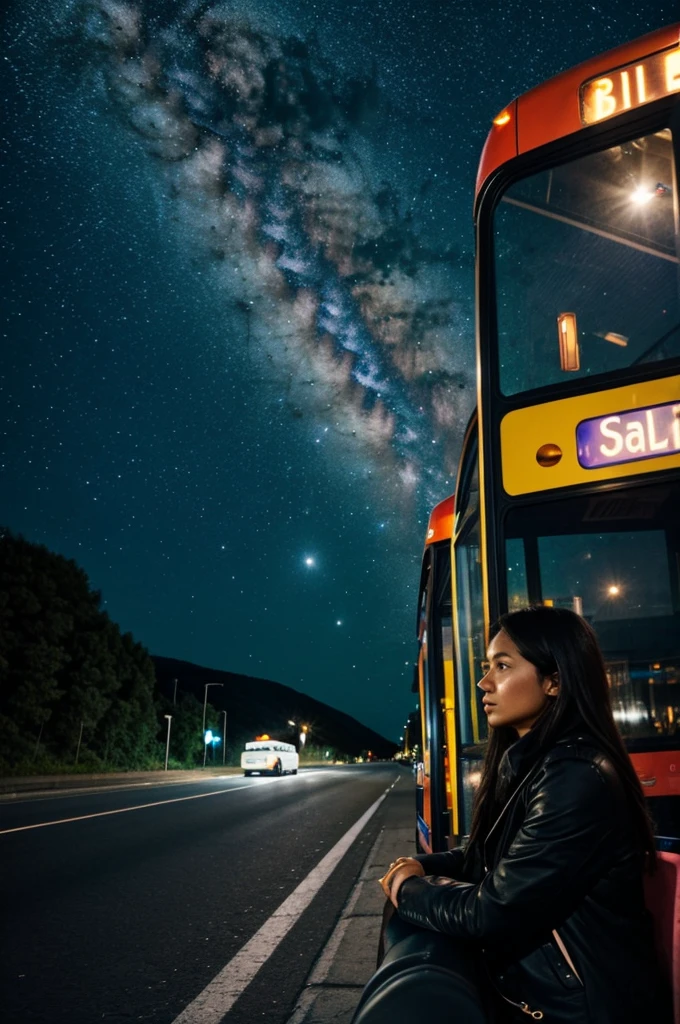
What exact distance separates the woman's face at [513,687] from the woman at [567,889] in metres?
0.09

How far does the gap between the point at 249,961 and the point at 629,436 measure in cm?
400

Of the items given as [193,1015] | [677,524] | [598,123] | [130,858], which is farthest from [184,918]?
[598,123]

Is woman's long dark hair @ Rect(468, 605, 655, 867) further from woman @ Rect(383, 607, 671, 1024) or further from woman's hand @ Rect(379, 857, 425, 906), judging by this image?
woman's hand @ Rect(379, 857, 425, 906)

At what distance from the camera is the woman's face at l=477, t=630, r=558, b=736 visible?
217cm

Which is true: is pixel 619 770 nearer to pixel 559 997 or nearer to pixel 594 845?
pixel 594 845

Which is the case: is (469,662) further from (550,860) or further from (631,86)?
(550,860)

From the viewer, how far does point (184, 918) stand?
21.6 ft

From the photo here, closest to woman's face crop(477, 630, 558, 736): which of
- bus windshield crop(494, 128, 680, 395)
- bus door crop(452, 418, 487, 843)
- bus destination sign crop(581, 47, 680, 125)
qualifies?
bus windshield crop(494, 128, 680, 395)

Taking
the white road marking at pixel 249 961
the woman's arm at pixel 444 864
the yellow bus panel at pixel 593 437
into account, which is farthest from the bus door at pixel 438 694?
the woman's arm at pixel 444 864

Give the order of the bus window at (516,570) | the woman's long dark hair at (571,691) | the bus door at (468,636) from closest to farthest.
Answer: the woman's long dark hair at (571,691)
the bus window at (516,570)
the bus door at (468,636)

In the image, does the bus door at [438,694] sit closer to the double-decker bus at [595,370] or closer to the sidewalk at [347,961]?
the sidewalk at [347,961]

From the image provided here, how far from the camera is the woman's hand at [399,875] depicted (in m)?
2.09

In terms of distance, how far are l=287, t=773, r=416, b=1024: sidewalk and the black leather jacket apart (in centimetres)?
→ 269

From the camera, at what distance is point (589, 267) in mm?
4398
